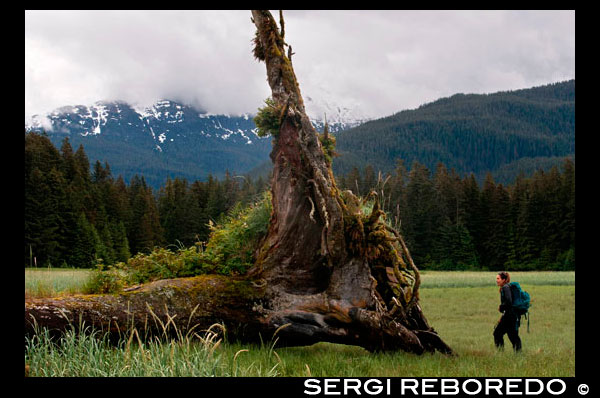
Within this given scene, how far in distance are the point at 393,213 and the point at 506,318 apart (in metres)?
49.8

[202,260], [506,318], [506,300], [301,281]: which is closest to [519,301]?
[506,300]

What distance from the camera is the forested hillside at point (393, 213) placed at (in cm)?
4644

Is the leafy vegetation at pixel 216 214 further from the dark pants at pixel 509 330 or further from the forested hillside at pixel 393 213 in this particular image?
the dark pants at pixel 509 330

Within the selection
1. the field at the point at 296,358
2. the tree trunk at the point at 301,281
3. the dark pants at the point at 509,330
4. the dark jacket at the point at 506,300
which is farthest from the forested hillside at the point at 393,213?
the dark jacket at the point at 506,300

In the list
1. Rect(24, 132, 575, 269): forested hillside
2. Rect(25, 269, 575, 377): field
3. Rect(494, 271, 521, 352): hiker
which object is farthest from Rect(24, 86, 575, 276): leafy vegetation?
Rect(494, 271, 521, 352): hiker

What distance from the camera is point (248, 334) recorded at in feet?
29.0

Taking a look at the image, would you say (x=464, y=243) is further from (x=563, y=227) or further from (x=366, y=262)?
(x=366, y=262)

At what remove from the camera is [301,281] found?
912cm

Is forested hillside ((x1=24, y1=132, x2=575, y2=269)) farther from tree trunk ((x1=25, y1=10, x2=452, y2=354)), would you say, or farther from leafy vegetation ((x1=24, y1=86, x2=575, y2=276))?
tree trunk ((x1=25, y1=10, x2=452, y2=354))

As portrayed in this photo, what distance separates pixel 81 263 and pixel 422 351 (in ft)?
138

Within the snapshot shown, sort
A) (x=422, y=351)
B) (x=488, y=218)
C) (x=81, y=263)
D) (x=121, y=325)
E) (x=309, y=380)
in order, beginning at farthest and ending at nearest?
(x=488, y=218) → (x=81, y=263) → (x=422, y=351) → (x=121, y=325) → (x=309, y=380)

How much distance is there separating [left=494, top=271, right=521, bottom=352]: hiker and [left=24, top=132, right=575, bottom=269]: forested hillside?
3476 cm

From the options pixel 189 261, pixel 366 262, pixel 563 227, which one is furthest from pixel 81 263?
pixel 563 227

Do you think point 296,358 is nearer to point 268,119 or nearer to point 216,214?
point 268,119
